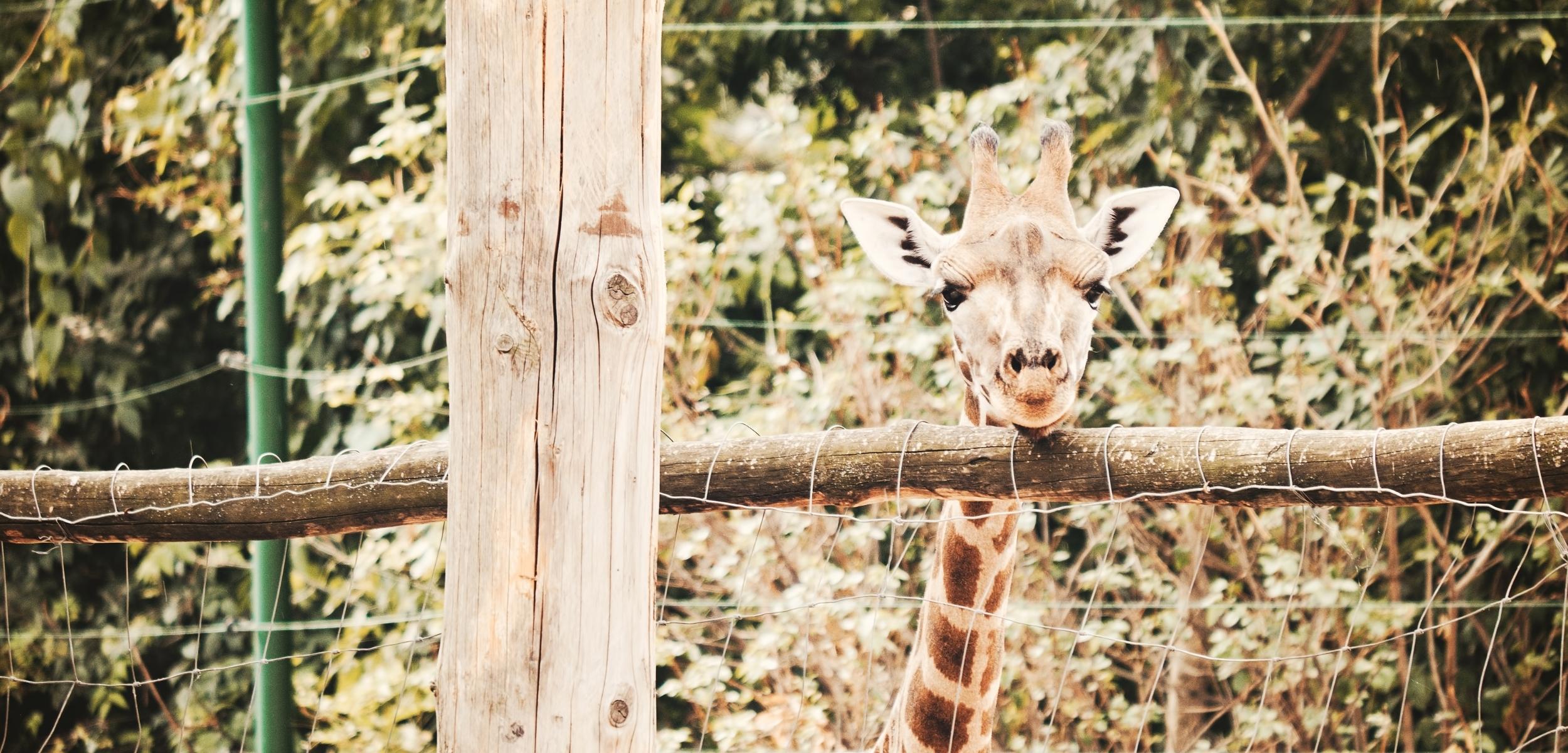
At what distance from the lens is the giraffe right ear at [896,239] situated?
2.69 metres

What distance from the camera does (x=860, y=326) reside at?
14.0 ft

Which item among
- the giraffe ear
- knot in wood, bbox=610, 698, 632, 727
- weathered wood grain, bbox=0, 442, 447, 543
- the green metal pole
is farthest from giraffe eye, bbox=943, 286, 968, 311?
the green metal pole

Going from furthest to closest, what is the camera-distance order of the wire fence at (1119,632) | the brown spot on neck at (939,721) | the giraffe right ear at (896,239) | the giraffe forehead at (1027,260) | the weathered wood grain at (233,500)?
the wire fence at (1119,632) < the giraffe right ear at (896,239) < the brown spot on neck at (939,721) < the giraffe forehead at (1027,260) < the weathered wood grain at (233,500)

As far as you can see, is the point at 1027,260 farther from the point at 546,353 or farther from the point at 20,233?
the point at 20,233

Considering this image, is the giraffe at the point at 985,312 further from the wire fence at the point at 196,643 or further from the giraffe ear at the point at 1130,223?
the wire fence at the point at 196,643

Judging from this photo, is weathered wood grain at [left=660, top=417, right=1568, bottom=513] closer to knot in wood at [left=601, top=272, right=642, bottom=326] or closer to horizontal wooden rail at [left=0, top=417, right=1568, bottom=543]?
horizontal wooden rail at [left=0, top=417, right=1568, bottom=543]

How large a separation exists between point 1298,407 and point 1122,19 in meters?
1.53

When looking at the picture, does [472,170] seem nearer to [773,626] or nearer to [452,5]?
[452,5]

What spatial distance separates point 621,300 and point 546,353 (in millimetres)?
107

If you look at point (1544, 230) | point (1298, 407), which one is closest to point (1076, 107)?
point (1298, 407)

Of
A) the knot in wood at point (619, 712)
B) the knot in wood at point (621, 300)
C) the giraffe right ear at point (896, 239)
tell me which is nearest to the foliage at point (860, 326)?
the giraffe right ear at point (896, 239)

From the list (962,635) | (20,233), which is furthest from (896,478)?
(20,233)

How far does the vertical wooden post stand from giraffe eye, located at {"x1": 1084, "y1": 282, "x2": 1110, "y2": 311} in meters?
1.12

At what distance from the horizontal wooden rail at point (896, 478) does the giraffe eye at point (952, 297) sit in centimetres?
41
